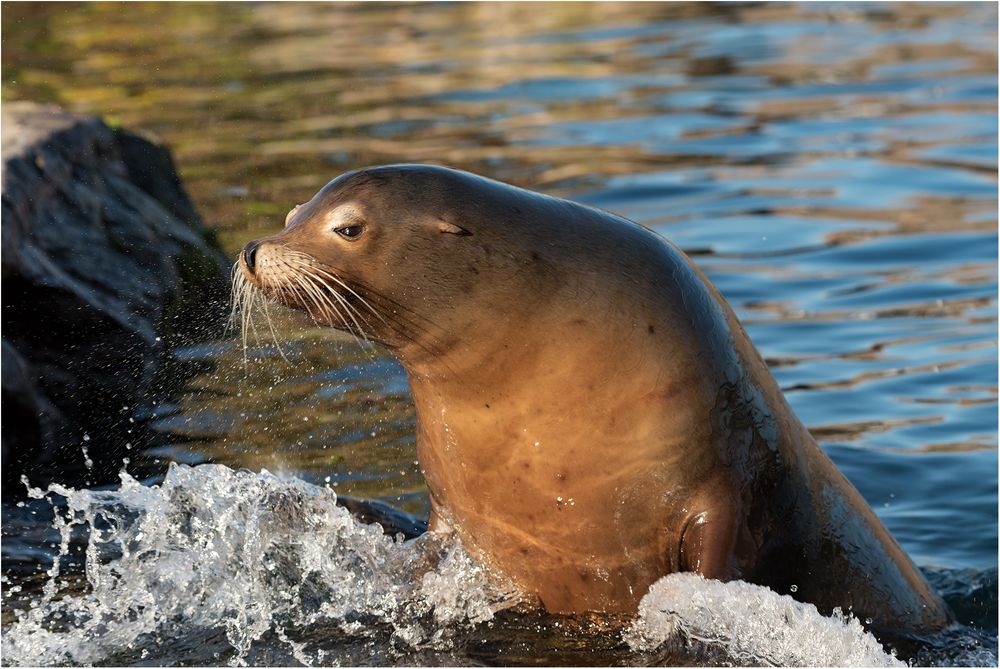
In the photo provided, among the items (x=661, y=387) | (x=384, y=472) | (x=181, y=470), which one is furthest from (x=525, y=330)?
(x=384, y=472)

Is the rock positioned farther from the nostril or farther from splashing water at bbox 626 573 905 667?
splashing water at bbox 626 573 905 667

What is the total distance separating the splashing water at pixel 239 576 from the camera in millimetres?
5211

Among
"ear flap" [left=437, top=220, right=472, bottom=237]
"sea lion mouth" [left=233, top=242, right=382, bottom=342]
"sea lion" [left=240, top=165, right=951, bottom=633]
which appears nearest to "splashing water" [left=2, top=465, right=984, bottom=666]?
"sea lion" [left=240, top=165, right=951, bottom=633]

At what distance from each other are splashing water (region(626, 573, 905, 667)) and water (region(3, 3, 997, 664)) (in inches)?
0.4

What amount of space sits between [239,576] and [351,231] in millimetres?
1434

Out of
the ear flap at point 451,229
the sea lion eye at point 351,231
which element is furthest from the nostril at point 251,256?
the ear flap at point 451,229

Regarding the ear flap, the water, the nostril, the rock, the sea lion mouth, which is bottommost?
the water

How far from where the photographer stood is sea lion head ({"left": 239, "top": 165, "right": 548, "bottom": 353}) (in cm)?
487

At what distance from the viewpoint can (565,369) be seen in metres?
4.93

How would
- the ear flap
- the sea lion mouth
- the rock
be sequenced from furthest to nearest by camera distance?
the rock → the ear flap → the sea lion mouth

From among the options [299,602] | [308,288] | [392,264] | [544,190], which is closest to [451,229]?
[392,264]

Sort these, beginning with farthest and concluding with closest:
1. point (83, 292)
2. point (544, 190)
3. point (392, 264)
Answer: point (544, 190) → point (83, 292) → point (392, 264)

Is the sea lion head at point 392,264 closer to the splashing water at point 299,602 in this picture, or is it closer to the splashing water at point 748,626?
the splashing water at point 299,602

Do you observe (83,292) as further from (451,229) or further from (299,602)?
(451,229)
